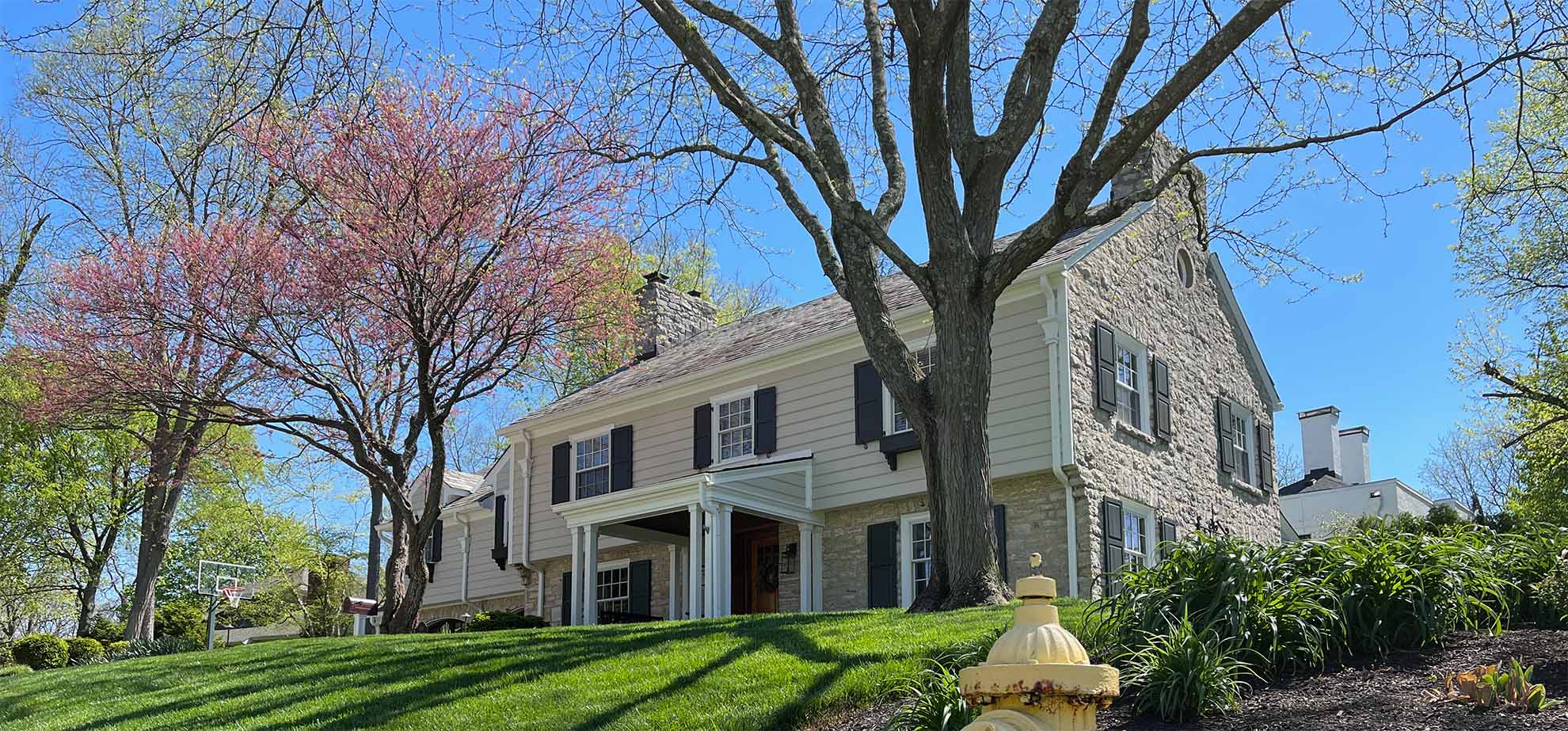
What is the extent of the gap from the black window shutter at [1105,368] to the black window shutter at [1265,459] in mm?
5787

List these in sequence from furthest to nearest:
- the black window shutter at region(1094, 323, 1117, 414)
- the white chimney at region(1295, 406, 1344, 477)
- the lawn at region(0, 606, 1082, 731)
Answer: the white chimney at region(1295, 406, 1344, 477)
the black window shutter at region(1094, 323, 1117, 414)
the lawn at region(0, 606, 1082, 731)

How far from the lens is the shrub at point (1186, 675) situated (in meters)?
5.39

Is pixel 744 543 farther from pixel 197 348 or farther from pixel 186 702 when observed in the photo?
pixel 186 702

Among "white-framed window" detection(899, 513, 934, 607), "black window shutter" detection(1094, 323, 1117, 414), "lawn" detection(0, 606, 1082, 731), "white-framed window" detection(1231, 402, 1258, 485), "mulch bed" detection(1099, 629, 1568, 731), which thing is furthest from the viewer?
"white-framed window" detection(1231, 402, 1258, 485)

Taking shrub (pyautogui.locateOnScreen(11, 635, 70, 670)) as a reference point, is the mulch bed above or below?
above

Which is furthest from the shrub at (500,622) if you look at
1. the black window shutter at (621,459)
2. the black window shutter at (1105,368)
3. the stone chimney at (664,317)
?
the black window shutter at (1105,368)

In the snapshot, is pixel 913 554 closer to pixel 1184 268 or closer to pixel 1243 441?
pixel 1184 268

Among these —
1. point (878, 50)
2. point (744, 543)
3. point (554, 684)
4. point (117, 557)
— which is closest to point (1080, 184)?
point (878, 50)

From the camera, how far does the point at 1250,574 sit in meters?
6.11

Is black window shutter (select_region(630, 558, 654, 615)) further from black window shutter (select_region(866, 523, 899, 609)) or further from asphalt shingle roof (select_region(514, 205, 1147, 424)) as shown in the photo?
black window shutter (select_region(866, 523, 899, 609))

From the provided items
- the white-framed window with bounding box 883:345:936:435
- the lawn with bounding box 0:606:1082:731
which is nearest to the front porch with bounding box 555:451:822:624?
the white-framed window with bounding box 883:345:936:435

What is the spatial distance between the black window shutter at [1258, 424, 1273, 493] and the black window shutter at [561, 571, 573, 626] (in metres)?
11.3

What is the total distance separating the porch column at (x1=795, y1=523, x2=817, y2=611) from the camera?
709 inches

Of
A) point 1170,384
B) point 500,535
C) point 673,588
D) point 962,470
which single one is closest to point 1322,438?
point 1170,384
